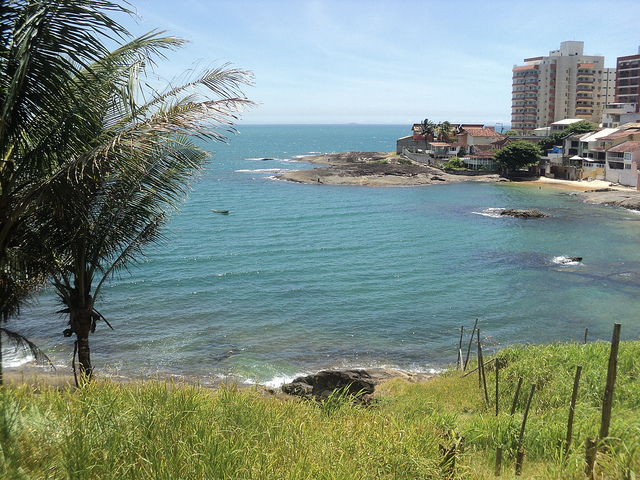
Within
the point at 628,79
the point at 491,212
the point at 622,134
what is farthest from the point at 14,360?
the point at 628,79

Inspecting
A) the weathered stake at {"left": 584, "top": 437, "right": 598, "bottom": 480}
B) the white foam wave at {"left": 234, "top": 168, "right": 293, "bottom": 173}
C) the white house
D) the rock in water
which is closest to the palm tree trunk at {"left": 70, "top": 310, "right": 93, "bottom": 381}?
the rock in water

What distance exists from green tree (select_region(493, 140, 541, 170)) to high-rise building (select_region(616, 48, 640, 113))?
3303cm

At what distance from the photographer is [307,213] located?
182 ft

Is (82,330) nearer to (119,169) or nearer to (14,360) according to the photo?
(119,169)

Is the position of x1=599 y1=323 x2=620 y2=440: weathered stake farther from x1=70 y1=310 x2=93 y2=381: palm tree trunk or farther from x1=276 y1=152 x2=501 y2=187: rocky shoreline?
x1=276 y1=152 x2=501 y2=187: rocky shoreline

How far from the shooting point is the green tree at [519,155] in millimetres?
79438

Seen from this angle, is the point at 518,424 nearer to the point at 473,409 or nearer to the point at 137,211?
the point at 473,409

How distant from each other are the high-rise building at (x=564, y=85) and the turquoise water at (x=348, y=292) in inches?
2861

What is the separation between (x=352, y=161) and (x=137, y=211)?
308 ft

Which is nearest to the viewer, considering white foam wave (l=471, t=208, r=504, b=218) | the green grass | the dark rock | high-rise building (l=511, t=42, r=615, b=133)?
the green grass

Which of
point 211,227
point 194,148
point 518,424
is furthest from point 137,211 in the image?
point 211,227

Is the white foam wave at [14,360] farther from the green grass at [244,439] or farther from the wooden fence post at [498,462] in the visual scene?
the wooden fence post at [498,462]

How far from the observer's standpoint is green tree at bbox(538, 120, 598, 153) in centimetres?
8950

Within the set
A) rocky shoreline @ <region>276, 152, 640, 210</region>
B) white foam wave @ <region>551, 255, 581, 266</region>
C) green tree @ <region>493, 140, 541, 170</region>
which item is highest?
green tree @ <region>493, 140, 541, 170</region>
